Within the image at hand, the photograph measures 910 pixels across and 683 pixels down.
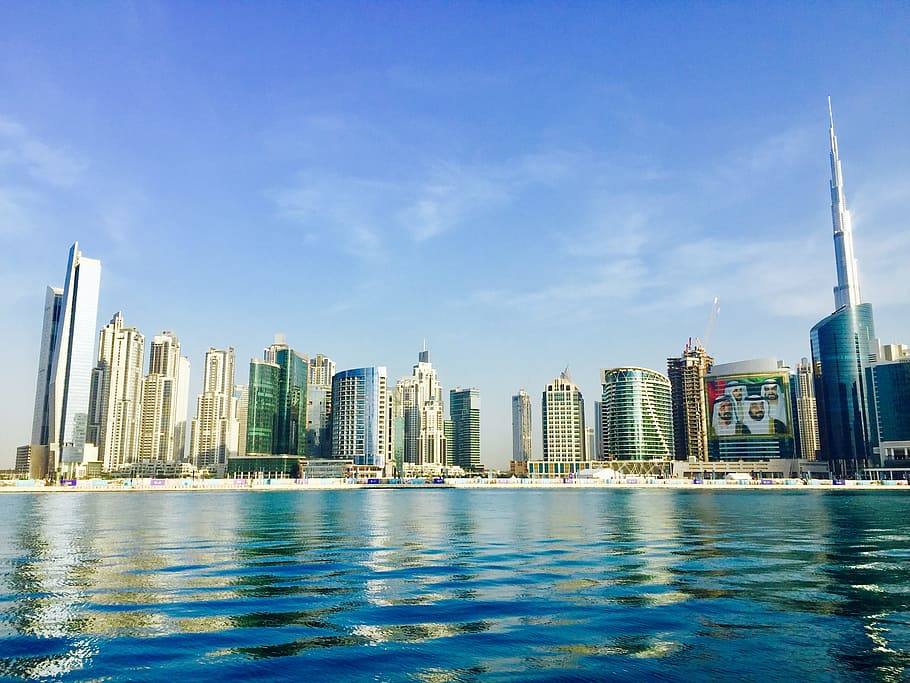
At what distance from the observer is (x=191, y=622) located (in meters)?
31.5

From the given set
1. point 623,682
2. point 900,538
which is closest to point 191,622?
point 623,682

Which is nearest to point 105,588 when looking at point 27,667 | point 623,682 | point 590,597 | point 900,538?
point 27,667

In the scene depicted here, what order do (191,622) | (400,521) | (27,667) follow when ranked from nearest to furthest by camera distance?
(27,667) → (191,622) → (400,521)

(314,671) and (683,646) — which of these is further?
(683,646)

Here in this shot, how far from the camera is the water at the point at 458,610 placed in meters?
24.8

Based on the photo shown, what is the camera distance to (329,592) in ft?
127

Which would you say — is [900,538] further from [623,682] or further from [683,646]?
[623,682]

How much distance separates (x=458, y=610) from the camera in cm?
3372

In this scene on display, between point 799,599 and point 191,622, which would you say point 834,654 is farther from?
point 191,622

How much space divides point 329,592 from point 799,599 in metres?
25.8

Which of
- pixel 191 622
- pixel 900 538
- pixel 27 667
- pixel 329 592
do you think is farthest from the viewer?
pixel 900 538

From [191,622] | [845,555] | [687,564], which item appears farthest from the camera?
[845,555]

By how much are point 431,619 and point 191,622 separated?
11232mm

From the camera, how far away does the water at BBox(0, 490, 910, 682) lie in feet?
81.4
